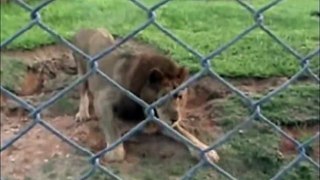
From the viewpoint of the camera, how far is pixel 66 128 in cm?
514

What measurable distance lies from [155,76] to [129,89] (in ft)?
0.87

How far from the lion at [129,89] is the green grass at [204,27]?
0.87 m

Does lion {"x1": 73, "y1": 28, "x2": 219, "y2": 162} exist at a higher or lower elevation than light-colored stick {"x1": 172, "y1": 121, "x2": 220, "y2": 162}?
higher

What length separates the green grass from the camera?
6008 mm

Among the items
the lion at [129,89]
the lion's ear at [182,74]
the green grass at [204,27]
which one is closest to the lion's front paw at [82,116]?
the lion at [129,89]

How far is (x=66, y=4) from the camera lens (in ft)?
25.7

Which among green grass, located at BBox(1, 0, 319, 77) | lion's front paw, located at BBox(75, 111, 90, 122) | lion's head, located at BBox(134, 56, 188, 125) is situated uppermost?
green grass, located at BBox(1, 0, 319, 77)

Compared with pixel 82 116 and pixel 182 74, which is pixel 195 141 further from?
pixel 82 116

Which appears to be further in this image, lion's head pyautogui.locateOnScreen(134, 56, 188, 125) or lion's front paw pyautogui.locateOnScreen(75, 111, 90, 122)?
lion's front paw pyautogui.locateOnScreen(75, 111, 90, 122)

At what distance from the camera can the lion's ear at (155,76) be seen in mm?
→ 4605

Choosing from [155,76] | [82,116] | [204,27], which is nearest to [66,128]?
[82,116]

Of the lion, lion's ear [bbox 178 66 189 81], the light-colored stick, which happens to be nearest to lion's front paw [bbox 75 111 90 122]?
the lion

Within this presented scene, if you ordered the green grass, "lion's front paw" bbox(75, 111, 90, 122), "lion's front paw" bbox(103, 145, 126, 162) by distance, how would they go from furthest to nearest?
the green grass → "lion's front paw" bbox(75, 111, 90, 122) → "lion's front paw" bbox(103, 145, 126, 162)

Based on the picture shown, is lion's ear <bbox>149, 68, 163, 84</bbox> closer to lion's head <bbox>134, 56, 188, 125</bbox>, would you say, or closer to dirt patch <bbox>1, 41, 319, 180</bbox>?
lion's head <bbox>134, 56, 188, 125</bbox>
